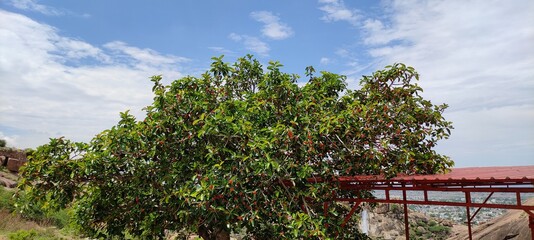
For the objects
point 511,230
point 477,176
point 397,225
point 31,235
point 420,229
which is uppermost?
point 477,176

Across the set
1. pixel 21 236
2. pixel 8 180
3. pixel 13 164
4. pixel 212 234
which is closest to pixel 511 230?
pixel 212 234

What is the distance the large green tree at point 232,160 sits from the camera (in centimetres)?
804

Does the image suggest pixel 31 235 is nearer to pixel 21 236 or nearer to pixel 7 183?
pixel 21 236

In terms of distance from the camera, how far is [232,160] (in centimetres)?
838

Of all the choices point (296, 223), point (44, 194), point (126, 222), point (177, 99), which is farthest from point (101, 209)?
point (296, 223)

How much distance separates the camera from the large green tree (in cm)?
804

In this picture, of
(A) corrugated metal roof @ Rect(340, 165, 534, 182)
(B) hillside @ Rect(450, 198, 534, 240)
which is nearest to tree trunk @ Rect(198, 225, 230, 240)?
(A) corrugated metal roof @ Rect(340, 165, 534, 182)

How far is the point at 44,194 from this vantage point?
886 cm

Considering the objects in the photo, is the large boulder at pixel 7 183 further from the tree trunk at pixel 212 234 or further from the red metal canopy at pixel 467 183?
the red metal canopy at pixel 467 183

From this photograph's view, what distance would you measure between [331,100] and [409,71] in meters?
2.14

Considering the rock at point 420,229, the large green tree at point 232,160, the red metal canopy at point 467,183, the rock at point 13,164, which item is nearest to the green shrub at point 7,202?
the rock at point 13,164

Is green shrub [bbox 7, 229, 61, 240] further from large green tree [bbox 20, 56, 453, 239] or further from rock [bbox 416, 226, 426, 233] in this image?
rock [bbox 416, 226, 426, 233]

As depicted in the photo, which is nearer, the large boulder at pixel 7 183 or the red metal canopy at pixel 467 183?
the red metal canopy at pixel 467 183

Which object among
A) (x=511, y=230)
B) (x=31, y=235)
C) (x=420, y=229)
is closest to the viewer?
(x=511, y=230)
